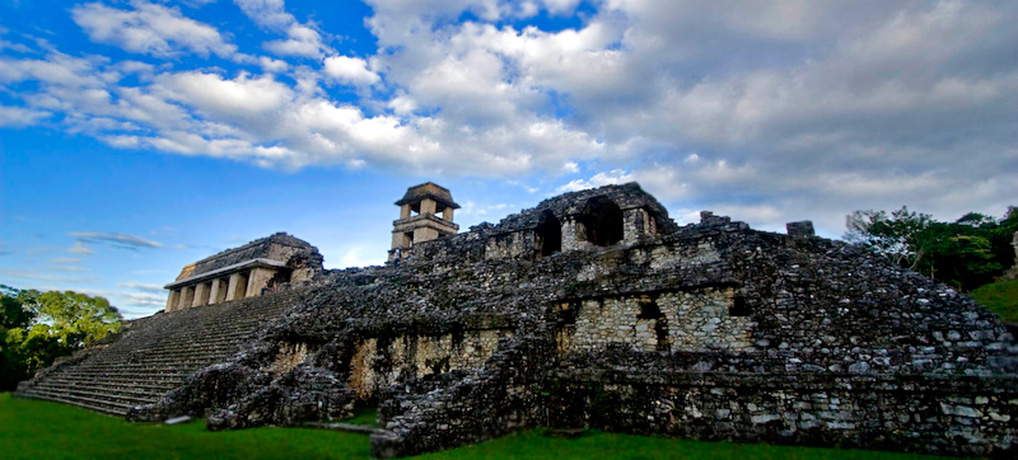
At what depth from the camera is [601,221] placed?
695 inches

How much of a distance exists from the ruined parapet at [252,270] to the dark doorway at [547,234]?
652 inches

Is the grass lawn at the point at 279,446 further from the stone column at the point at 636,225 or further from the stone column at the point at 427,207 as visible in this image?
the stone column at the point at 427,207

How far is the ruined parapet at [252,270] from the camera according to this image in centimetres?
3048

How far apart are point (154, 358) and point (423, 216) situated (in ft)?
62.3

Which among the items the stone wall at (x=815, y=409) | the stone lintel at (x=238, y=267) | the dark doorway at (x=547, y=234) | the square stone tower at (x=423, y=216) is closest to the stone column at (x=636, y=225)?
the dark doorway at (x=547, y=234)

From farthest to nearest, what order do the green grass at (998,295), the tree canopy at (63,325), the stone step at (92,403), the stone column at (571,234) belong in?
the tree canopy at (63,325), the green grass at (998,295), the stone column at (571,234), the stone step at (92,403)

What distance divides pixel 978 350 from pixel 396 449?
368 inches

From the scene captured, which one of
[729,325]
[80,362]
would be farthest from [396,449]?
[80,362]

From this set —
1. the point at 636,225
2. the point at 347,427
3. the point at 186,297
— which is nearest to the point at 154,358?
the point at 347,427

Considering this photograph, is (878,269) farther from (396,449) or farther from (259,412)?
(259,412)

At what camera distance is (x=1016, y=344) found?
11.7 feet

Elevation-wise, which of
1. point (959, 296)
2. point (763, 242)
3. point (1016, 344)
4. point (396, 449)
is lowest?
point (396, 449)

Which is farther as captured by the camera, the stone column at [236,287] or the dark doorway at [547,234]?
the stone column at [236,287]

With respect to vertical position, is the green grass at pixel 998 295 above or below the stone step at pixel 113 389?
above
